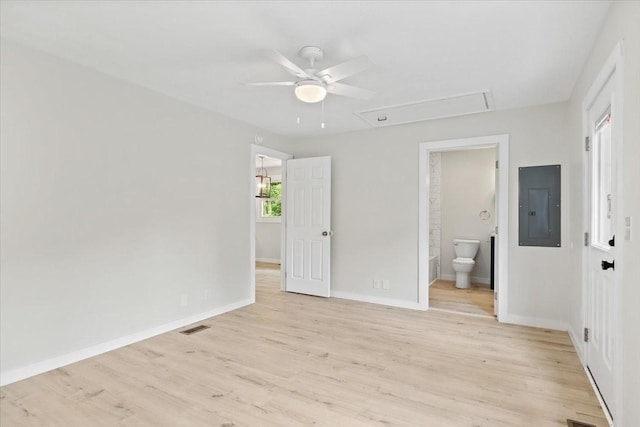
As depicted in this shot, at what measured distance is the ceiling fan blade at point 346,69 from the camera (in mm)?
2234

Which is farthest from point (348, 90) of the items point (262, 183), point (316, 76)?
point (262, 183)

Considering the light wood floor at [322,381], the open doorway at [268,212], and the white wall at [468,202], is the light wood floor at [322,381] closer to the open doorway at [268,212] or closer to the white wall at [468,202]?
the white wall at [468,202]

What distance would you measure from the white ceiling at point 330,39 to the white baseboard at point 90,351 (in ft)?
8.24

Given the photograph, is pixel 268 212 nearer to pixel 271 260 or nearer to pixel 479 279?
pixel 271 260

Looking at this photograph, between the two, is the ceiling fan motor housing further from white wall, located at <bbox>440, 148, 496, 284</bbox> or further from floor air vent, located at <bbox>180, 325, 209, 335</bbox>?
white wall, located at <bbox>440, 148, 496, 284</bbox>

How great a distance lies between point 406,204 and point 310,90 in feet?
8.49

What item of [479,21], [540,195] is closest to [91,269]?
[479,21]

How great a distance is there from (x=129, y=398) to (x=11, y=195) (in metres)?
1.76

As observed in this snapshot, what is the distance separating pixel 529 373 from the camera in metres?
2.71

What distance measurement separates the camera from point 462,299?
5.11m

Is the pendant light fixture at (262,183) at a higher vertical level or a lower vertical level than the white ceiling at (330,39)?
lower

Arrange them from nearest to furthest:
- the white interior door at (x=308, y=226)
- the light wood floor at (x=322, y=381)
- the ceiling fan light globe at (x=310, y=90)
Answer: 1. the light wood floor at (x=322, y=381)
2. the ceiling fan light globe at (x=310, y=90)
3. the white interior door at (x=308, y=226)

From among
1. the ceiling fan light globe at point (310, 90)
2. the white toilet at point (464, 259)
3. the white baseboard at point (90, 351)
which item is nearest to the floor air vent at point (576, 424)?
the ceiling fan light globe at point (310, 90)

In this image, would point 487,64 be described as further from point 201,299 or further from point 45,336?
point 45,336
